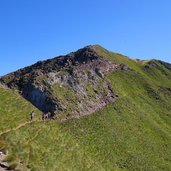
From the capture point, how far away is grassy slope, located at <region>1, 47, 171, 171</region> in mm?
48547

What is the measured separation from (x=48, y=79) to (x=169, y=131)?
29546 mm

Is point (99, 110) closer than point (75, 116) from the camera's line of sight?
No

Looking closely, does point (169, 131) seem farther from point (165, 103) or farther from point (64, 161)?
point (64, 161)

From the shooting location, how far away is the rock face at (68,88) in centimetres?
7125

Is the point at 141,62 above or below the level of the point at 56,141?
above

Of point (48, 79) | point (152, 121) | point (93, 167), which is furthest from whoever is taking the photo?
point (152, 121)

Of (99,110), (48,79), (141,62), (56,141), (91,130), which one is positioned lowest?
(56,141)

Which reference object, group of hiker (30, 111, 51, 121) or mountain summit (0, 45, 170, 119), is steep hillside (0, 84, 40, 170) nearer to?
group of hiker (30, 111, 51, 121)

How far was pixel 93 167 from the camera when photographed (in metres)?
55.9

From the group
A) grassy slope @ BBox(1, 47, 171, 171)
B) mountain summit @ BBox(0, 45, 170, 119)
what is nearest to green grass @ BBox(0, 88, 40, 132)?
grassy slope @ BBox(1, 47, 171, 171)

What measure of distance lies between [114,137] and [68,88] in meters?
14.4

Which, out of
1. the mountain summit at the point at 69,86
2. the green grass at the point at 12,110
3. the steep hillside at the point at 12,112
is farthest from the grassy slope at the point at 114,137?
the mountain summit at the point at 69,86

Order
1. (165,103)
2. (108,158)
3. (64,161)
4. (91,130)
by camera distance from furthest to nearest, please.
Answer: (165,103) < (91,130) < (108,158) < (64,161)

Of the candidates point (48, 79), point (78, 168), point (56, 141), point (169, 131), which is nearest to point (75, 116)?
point (48, 79)
